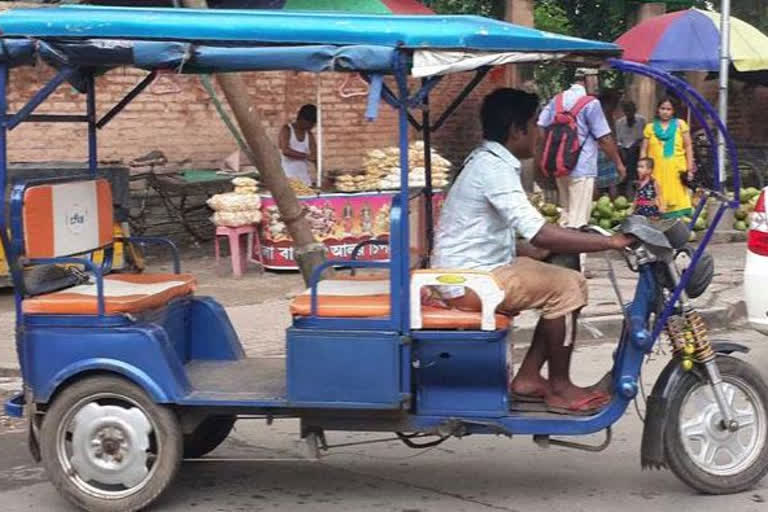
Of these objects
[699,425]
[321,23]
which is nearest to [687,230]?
[699,425]

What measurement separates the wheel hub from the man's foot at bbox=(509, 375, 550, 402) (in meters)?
1.59

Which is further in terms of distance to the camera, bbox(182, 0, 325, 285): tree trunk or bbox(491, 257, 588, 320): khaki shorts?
bbox(182, 0, 325, 285): tree trunk

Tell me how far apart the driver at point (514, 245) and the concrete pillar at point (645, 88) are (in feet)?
37.5

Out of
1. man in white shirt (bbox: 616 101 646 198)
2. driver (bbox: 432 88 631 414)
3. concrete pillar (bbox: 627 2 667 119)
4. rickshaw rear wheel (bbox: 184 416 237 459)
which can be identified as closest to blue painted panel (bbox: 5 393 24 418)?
rickshaw rear wheel (bbox: 184 416 237 459)

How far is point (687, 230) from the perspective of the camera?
4992 mm

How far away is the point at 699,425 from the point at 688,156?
6844 millimetres

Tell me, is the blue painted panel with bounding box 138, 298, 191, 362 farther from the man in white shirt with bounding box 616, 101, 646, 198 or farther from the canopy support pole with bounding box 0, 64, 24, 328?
the man in white shirt with bounding box 616, 101, 646, 198

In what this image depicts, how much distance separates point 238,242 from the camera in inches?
437

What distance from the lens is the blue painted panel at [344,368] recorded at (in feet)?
15.4

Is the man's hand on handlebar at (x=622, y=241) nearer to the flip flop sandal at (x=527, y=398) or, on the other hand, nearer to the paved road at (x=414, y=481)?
the flip flop sandal at (x=527, y=398)

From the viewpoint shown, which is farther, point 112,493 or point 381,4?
point 381,4

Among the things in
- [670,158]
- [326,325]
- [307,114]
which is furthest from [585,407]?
[307,114]

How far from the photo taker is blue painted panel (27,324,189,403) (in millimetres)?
4816

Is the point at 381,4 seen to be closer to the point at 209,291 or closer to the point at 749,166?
the point at 209,291
